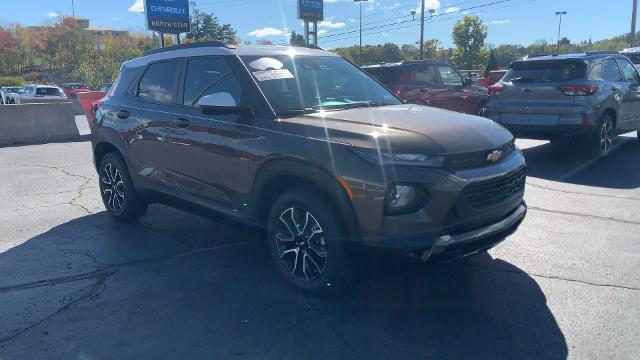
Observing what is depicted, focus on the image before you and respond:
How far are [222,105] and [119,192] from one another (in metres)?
2.52

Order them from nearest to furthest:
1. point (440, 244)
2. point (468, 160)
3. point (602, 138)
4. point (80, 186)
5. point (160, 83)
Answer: point (440, 244)
point (468, 160)
point (160, 83)
point (80, 186)
point (602, 138)

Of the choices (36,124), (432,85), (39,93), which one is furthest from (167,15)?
(39,93)

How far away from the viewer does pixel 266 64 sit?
4.58 m

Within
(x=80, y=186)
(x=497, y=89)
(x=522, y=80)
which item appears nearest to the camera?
(x=80, y=186)

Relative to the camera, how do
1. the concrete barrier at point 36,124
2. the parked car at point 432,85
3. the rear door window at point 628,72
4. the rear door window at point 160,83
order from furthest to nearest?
the concrete barrier at point 36,124 < the parked car at point 432,85 < the rear door window at point 628,72 < the rear door window at point 160,83

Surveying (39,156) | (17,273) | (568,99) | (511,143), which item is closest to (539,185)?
(568,99)

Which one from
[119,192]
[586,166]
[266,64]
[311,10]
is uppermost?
[311,10]

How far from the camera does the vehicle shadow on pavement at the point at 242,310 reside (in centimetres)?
329

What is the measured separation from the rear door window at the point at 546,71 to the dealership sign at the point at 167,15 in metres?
12.5

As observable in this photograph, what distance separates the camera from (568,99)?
8.57 meters

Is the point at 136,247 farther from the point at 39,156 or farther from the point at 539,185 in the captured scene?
the point at 39,156

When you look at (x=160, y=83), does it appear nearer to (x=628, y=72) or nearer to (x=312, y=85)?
(x=312, y=85)

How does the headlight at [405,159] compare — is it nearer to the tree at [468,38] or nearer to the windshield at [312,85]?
the windshield at [312,85]

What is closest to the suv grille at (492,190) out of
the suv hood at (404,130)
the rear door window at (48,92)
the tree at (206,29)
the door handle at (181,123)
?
the suv hood at (404,130)
